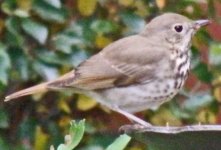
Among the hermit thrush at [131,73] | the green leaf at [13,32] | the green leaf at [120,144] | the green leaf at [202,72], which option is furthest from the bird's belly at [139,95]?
the green leaf at [120,144]

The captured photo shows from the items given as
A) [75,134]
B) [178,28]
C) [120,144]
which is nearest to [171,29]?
[178,28]

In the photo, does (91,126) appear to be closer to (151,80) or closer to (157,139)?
(151,80)

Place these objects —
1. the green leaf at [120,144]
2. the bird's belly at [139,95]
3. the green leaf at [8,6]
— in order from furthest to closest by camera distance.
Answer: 1. the green leaf at [8,6]
2. the bird's belly at [139,95]
3. the green leaf at [120,144]

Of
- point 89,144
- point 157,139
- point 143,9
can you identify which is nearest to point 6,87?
point 89,144

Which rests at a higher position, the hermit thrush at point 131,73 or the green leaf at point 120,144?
the green leaf at point 120,144

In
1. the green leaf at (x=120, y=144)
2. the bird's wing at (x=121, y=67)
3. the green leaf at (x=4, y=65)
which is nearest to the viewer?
the green leaf at (x=120, y=144)

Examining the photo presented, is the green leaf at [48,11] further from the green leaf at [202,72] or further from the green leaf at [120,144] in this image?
the green leaf at [120,144]

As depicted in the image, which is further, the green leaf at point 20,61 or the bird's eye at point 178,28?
the green leaf at point 20,61

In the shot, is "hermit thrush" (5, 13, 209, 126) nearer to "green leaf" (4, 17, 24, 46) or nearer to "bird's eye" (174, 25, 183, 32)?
"bird's eye" (174, 25, 183, 32)
